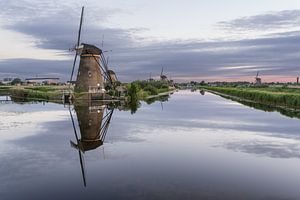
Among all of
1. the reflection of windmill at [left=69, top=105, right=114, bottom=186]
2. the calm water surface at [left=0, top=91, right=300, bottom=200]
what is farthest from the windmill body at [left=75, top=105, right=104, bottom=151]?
the calm water surface at [left=0, top=91, right=300, bottom=200]

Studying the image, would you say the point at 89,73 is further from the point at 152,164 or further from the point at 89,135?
the point at 152,164

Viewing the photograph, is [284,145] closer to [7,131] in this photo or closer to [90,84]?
[7,131]

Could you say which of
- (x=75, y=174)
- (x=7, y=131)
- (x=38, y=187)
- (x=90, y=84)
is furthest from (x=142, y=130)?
(x=90, y=84)

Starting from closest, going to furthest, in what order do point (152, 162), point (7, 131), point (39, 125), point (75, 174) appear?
point (75, 174), point (152, 162), point (7, 131), point (39, 125)

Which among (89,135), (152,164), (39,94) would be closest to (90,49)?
(39,94)

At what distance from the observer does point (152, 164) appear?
33.2 ft

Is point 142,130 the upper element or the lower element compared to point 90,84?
lower

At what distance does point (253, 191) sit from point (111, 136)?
8379 millimetres

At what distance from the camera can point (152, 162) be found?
34.0 ft

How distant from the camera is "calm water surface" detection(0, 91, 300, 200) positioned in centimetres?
763

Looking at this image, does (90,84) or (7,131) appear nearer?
(7,131)

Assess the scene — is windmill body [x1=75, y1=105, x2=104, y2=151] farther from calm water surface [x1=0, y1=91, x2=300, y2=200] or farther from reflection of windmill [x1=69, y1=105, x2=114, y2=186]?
calm water surface [x1=0, y1=91, x2=300, y2=200]

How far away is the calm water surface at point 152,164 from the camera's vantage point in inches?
300

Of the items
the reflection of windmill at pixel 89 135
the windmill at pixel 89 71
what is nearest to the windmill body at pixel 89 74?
the windmill at pixel 89 71
